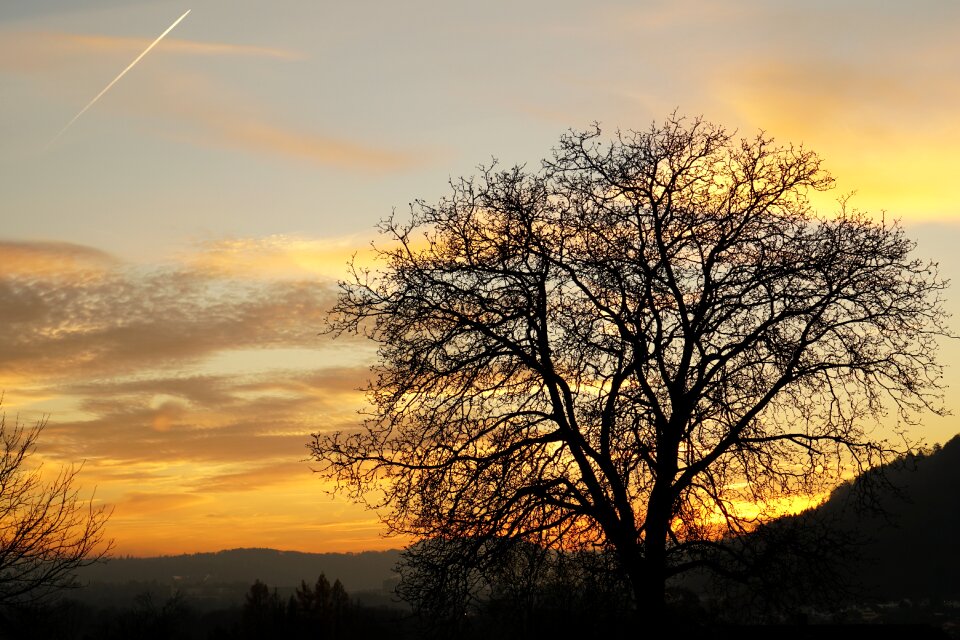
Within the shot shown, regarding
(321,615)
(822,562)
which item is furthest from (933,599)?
(822,562)

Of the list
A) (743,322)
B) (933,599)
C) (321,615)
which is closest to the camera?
(743,322)

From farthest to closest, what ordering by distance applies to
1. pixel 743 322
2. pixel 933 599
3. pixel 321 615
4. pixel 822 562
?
pixel 933 599 < pixel 321 615 < pixel 743 322 < pixel 822 562

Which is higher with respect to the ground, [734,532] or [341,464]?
[341,464]

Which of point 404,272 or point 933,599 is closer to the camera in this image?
point 404,272

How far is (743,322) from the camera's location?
46.4 ft

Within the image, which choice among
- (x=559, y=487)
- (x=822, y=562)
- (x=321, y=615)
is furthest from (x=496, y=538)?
(x=321, y=615)

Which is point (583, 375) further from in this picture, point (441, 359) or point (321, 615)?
point (321, 615)

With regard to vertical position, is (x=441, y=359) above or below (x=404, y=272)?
below

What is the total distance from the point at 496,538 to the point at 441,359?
2.76 meters

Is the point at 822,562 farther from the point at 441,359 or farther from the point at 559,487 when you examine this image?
the point at 441,359

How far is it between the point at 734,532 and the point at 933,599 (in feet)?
435

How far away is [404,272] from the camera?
1442 cm

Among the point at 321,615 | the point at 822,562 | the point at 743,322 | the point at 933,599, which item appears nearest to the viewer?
the point at 822,562

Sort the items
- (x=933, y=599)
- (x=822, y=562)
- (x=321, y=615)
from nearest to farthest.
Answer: (x=822, y=562) < (x=321, y=615) < (x=933, y=599)
